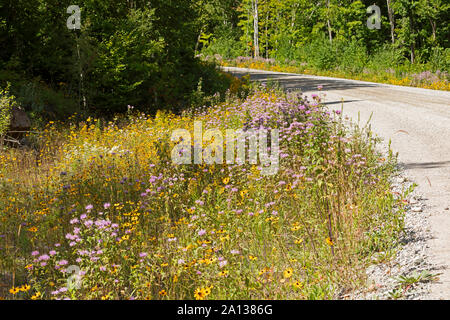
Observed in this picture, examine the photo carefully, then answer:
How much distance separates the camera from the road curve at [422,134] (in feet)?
12.7

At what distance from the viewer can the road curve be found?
A: 3873 mm

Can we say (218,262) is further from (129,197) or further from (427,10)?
(427,10)

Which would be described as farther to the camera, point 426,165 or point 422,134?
point 422,134

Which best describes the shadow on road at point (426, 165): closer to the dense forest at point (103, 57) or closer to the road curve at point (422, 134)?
the road curve at point (422, 134)

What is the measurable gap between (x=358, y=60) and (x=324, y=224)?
2446cm

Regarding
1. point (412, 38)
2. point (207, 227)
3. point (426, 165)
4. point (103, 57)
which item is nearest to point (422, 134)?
point (426, 165)

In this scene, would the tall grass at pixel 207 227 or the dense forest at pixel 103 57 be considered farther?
the dense forest at pixel 103 57

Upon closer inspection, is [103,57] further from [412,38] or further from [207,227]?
[412,38]

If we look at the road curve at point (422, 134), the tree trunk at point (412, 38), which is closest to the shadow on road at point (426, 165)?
the road curve at point (422, 134)

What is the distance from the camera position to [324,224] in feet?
13.7

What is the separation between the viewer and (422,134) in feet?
28.6

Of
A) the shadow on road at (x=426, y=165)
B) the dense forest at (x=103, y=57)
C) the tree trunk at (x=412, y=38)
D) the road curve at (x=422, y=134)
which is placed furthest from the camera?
the tree trunk at (x=412, y=38)

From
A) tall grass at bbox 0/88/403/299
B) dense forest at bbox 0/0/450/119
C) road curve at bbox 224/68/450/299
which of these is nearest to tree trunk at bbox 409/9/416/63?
road curve at bbox 224/68/450/299
